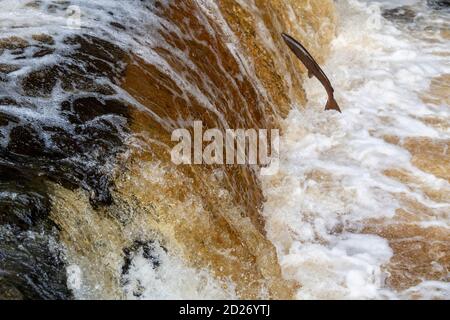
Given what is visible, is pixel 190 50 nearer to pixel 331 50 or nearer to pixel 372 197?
pixel 372 197

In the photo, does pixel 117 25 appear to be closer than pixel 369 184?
Yes

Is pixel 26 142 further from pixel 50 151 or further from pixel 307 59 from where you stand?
pixel 307 59

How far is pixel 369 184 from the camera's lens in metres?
4.52

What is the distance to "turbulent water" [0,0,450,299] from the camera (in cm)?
270

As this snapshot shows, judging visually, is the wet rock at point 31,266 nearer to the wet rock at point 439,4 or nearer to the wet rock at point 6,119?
the wet rock at point 6,119

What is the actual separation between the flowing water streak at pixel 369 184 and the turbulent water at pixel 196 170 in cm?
2

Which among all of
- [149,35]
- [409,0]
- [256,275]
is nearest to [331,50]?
[409,0]

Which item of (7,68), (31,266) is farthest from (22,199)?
(7,68)

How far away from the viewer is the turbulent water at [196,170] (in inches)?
106

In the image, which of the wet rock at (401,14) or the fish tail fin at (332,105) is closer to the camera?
the fish tail fin at (332,105)

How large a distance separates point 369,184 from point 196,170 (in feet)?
5.89

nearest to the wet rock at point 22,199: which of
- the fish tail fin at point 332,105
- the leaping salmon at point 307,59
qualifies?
the leaping salmon at point 307,59

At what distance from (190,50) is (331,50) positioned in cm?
322

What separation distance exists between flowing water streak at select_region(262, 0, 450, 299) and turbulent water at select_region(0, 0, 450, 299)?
0.05 ft
